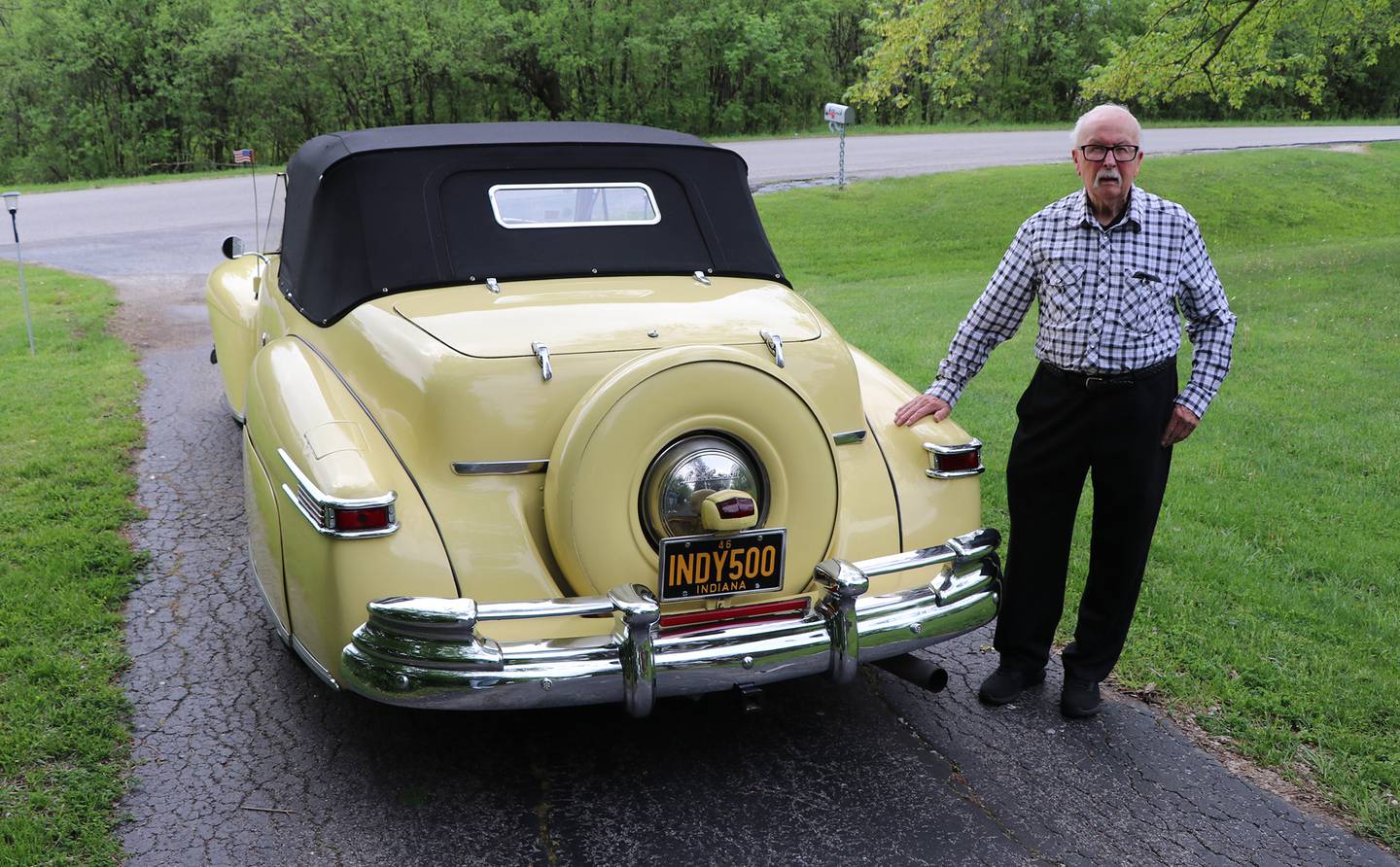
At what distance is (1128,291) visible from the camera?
133 inches

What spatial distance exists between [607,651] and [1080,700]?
174 centimetres

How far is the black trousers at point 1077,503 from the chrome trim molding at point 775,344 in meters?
0.83

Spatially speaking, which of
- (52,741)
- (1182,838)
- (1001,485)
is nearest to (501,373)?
(52,741)

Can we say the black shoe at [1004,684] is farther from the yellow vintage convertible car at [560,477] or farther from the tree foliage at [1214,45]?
the tree foliage at [1214,45]

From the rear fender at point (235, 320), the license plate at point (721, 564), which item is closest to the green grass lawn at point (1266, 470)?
the license plate at point (721, 564)

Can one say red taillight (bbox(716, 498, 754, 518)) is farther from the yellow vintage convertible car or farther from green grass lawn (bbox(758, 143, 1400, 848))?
green grass lawn (bbox(758, 143, 1400, 848))

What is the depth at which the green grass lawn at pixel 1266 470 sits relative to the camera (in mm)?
3688

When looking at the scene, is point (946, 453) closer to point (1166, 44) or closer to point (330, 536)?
point (330, 536)

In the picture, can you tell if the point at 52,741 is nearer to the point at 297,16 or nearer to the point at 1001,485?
the point at 1001,485

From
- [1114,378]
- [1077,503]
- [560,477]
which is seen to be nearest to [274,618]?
[560,477]

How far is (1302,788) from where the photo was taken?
3271 mm

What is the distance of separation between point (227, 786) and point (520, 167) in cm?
235

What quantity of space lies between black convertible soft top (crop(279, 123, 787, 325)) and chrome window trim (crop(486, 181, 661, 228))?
→ 2 cm

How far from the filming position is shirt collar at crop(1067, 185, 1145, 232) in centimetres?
338
